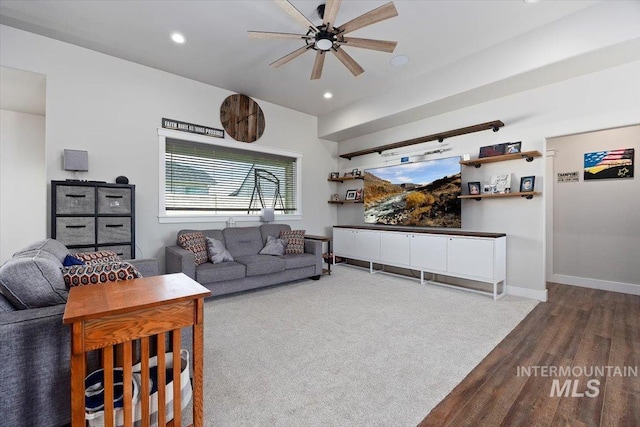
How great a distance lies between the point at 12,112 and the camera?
4.47 m

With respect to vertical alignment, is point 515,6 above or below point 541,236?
above

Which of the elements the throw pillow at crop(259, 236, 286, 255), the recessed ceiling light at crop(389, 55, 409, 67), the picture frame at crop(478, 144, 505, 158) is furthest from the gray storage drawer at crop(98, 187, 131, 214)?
the picture frame at crop(478, 144, 505, 158)

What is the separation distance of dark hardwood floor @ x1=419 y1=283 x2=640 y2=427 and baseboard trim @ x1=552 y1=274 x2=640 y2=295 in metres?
1.21

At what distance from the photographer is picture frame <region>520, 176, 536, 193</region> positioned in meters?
3.66

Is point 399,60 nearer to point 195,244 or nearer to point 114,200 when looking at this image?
point 195,244

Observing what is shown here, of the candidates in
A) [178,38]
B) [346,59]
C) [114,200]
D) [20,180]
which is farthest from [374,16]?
[20,180]

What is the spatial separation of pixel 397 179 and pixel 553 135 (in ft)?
7.22

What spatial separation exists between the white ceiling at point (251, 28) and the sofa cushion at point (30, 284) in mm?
2597

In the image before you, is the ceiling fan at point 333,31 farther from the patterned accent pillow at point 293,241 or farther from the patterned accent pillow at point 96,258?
the patterned accent pillow at point 293,241

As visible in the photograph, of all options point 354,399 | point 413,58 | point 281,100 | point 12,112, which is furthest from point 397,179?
point 12,112

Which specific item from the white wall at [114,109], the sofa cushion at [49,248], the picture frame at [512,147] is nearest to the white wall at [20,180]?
the white wall at [114,109]

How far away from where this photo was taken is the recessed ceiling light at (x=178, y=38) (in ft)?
10.5

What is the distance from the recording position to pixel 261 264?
12.8ft

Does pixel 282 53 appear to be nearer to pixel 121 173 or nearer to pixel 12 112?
pixel 121 173
